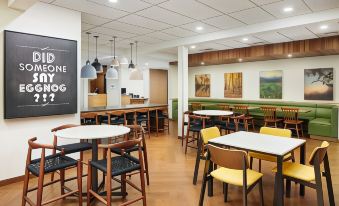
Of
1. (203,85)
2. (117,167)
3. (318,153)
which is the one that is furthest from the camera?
(203,85)

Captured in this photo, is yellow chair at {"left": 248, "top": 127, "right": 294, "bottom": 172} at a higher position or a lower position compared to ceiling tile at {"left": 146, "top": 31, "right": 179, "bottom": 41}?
lower

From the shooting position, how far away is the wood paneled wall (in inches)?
231

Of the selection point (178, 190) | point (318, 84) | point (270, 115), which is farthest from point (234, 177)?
point (318, 84)

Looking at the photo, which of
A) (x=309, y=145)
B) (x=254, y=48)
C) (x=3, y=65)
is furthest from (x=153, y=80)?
(x=3, y=65)

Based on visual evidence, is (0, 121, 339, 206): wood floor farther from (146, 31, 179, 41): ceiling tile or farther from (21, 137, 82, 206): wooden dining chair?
(146, 31, 179, 41): ceiling tile

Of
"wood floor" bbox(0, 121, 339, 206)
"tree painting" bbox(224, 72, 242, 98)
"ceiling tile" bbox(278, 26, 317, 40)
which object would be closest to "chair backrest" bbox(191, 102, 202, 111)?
"tree painting" bbox(224, 72, 242, 98)

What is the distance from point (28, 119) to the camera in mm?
3500

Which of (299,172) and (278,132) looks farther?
(278,132)

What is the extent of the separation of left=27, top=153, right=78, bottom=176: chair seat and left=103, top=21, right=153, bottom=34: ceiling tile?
2.97 metres

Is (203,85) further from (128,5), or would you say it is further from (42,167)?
(42,167)

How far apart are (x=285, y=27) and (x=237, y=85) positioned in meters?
4.41

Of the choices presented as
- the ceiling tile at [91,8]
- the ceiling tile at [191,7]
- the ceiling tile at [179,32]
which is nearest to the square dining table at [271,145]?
the ceiling tile at [191,7]

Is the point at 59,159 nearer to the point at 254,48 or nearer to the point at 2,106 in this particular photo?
the point at 2,106

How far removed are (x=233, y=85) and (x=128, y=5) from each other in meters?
6.11
